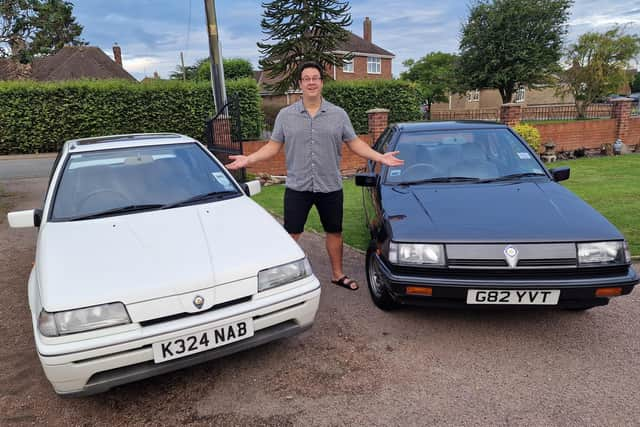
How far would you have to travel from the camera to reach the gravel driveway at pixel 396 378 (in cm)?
230

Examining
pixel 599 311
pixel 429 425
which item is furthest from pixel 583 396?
pixel 599 311

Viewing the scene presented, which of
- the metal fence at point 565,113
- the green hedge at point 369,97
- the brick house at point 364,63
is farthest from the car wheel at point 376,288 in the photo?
the brick house at point 364,63

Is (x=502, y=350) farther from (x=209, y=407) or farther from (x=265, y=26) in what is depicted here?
(x=265, y=26)

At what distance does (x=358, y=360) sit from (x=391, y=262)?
70cm

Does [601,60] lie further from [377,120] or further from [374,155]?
[374,155]

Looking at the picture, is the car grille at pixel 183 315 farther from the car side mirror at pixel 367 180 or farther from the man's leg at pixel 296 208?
the car side mirror at pixel 367 180

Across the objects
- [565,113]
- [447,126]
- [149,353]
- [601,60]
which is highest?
[601,60]

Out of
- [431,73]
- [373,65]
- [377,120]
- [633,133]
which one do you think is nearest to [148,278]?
[377,120]

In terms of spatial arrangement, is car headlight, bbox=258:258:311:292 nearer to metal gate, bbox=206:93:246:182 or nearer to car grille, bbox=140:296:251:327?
car grille, bbox=140:296:251:327

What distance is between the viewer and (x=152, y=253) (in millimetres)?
2465

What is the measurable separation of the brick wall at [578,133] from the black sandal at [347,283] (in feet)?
36.3

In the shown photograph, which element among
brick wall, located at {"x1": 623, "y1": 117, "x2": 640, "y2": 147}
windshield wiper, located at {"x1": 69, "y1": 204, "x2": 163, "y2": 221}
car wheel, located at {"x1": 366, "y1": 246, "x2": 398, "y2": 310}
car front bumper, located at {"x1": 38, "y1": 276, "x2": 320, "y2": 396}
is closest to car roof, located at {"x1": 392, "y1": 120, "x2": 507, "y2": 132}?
car wheel, located at {"x1": 366, "y1": 246, "x2": 398, "y2": 310}

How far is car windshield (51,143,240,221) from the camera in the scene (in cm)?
304

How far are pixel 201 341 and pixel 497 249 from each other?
191 cm
